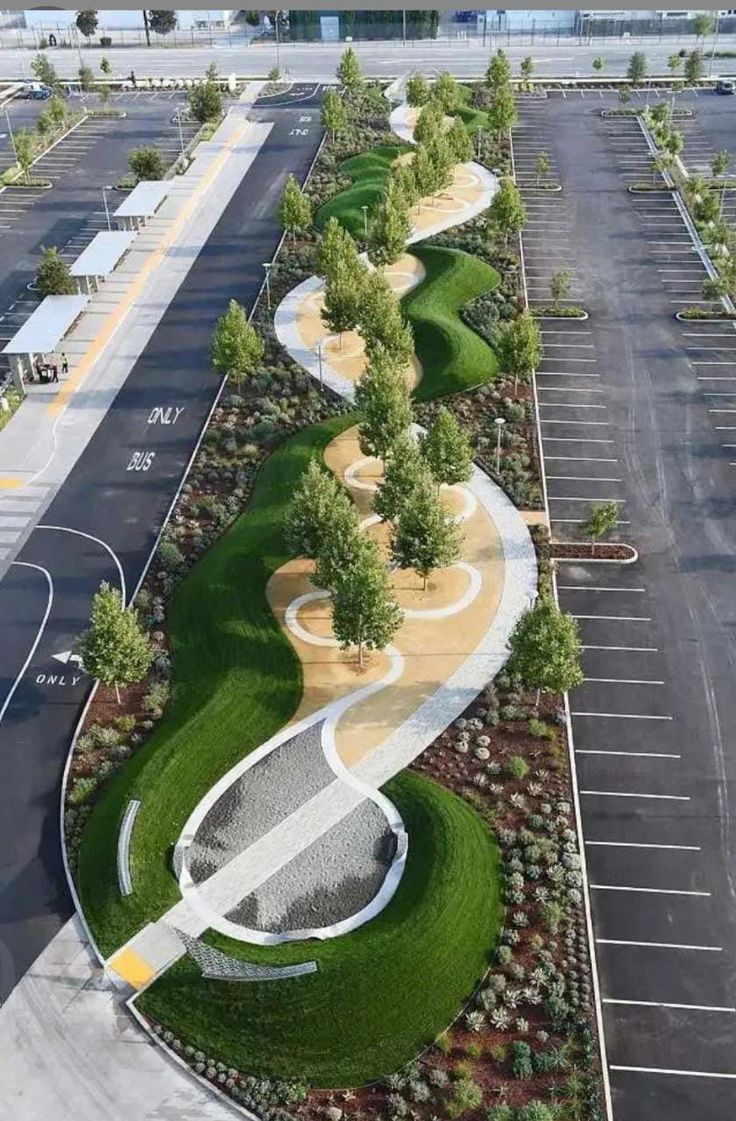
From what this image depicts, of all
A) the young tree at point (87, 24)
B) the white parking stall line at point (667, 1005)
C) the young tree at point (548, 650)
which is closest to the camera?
the white parking stall line at point (667, 1005)

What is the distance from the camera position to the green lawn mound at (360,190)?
6475 cm

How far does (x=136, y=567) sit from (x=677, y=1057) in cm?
2519

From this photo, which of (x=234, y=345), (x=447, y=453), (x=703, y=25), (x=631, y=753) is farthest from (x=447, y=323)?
(x=703, y=25)

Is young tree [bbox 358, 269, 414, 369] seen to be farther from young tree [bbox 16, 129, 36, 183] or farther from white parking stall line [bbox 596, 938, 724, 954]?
young tree [bbox 16, 129, 36, 183]

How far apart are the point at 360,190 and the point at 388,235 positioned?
1528cm

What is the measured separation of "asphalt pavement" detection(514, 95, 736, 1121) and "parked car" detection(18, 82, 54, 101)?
2324 inches

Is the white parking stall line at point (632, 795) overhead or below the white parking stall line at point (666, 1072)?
overhead

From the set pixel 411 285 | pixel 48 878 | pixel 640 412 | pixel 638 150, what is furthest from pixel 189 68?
pixel 48 878

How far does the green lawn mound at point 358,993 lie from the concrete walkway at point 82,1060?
0.90 m

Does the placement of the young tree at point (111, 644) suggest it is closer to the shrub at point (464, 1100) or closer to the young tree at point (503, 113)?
the shrub at point (464, 1100)

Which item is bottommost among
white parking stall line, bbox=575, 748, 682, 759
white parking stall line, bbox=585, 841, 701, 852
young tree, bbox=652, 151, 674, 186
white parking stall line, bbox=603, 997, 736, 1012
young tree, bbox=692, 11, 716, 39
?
white parking stall line, bbox=603, 997, 736, 1012

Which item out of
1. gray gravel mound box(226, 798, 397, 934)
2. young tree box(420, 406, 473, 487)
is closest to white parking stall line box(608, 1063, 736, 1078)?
gray gravel mound box(226, 798, 397, 934)

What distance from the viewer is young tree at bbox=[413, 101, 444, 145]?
69938mm

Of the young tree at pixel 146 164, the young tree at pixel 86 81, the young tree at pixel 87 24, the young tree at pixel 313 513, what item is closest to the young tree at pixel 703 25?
the young tree at pixel 146 164
